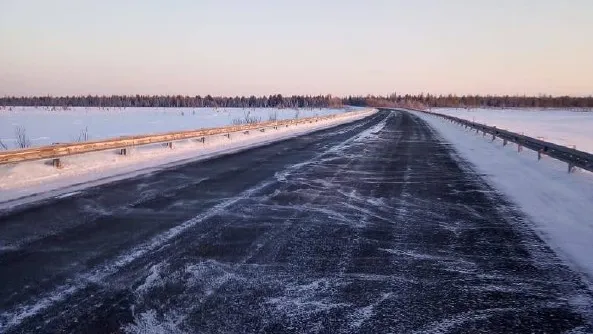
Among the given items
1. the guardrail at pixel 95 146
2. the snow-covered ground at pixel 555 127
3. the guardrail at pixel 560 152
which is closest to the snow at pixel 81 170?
the guardrail at pixel 95 146

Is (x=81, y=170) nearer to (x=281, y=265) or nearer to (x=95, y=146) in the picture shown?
(x=95, y=146)

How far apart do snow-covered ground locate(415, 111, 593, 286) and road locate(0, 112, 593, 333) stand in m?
0.29

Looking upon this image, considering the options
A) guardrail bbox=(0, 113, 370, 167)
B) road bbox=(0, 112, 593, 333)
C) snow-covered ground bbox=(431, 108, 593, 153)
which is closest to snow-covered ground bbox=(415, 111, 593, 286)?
road bbox=(0, 112, 593, 333)

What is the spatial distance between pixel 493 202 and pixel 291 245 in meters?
5.49

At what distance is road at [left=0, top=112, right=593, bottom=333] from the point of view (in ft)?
15.1

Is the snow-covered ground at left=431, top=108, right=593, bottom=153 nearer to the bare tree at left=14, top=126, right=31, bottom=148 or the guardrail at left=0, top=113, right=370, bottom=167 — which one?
the guardrail at left=0, top=113, right=370, bottom=167

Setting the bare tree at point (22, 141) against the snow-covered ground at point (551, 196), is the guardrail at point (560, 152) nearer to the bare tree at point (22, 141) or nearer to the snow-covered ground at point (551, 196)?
the snow-covered ground at point (551, 196)

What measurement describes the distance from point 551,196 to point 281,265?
7.85m

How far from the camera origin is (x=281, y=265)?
622cm

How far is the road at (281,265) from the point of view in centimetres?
459

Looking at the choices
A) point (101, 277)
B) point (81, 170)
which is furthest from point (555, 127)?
point (101, 277)

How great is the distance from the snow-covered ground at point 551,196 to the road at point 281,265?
0.29 metres

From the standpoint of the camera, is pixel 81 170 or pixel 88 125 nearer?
pixel 81 170

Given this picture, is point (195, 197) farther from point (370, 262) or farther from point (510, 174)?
point (510, 174)
